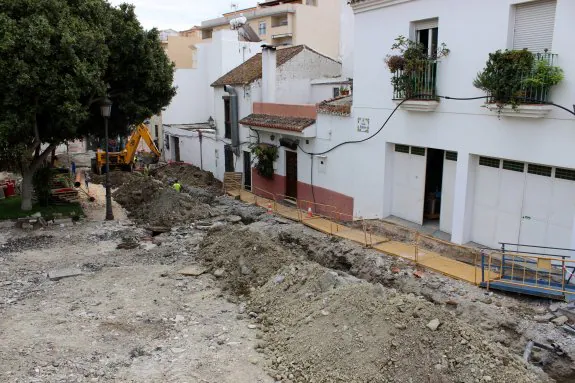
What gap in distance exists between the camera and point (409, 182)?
15141mm

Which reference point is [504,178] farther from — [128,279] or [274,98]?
[274,98]

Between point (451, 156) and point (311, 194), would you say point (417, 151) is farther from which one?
point (311, 194)

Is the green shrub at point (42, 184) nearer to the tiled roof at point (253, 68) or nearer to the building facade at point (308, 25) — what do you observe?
the tiled roof at point (253, 68)

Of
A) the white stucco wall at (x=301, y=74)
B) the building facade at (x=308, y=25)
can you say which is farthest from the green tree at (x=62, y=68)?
the building facade at (x=308, y=25)

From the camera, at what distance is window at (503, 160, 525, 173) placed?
1181cm

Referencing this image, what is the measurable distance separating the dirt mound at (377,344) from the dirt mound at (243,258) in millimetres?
2247

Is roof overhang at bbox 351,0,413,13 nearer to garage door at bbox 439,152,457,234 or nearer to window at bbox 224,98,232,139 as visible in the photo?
garage door at bbox 439,152,457,234

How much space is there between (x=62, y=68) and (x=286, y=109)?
28.5 ft

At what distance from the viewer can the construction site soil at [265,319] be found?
8117 mm

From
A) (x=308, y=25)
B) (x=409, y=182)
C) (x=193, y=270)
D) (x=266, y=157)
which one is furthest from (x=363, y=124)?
(x=308, y=25)

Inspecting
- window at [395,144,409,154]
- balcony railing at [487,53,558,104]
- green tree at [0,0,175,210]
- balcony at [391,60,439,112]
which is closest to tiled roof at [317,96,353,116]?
window at [395,144,409,154]

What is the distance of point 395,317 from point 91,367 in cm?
558

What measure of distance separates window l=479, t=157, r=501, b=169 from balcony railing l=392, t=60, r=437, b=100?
2133 mm

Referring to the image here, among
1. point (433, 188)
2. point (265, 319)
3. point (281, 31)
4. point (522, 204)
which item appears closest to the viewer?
point (265, 319)
